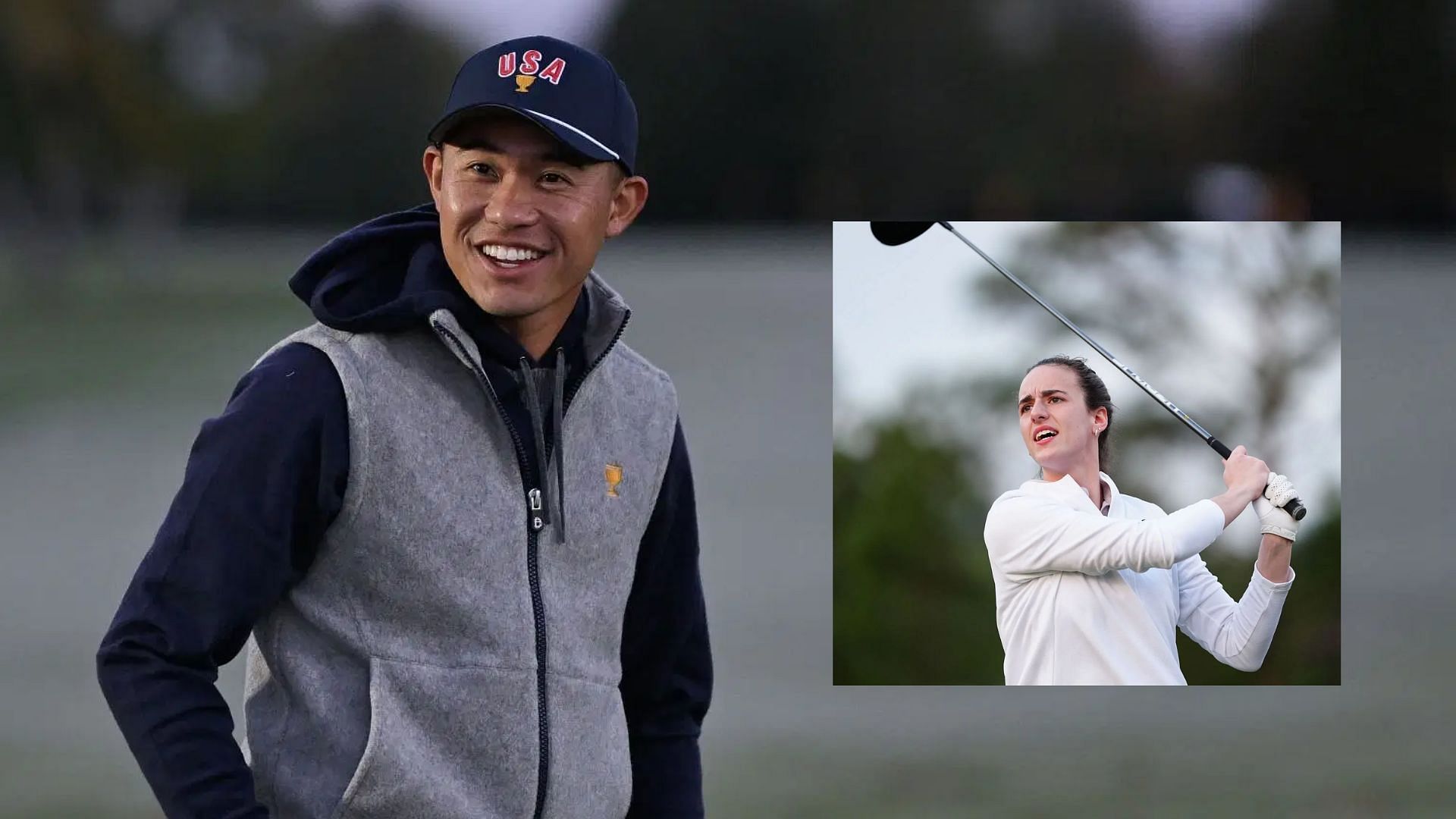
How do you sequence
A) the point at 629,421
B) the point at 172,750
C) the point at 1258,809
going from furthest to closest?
1. the point at 1258,809
2. the point at 629,421
3. the point at 172,750

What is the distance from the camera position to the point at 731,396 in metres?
2.59

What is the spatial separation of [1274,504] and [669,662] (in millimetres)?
1303

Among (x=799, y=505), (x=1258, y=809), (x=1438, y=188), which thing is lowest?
(x=1258, y=809)

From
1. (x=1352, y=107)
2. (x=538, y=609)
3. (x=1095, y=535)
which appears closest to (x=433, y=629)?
(x=538, y=609)

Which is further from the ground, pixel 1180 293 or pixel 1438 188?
pixel 1438 188

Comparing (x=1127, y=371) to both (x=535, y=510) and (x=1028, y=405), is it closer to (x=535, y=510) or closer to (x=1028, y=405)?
(x=1028, y=405)

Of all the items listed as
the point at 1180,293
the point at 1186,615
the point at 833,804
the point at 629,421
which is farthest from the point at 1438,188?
the point at 629,421

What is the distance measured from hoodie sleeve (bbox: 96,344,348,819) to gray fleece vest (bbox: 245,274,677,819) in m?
0.06

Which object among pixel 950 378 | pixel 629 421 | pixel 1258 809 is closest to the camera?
pixel 629 421

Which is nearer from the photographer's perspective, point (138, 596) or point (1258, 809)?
point (138, 596)

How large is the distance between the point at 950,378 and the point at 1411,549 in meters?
0.80

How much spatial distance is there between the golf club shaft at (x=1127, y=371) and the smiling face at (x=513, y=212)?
127 cm

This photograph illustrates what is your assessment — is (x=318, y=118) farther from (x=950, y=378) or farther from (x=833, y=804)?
(x=833, y=804)

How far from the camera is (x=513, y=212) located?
1.29 m
